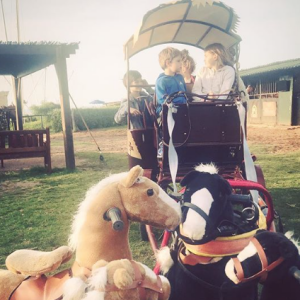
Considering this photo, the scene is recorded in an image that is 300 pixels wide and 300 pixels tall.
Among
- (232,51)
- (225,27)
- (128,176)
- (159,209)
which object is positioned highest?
(225,27)

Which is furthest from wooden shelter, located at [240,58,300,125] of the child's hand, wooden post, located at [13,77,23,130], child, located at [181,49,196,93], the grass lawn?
the child's hand

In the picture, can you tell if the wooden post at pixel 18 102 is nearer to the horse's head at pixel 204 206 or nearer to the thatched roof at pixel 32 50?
the thatched roof at pixel 32 50

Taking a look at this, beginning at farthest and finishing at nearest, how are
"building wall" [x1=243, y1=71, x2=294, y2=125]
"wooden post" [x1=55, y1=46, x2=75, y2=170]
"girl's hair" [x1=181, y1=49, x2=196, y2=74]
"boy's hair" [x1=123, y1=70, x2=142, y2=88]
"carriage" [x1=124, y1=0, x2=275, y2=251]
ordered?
"building wall" [x1=243, y1=71, x2=294, y2=125]
"wooden post" [x1=55, y1=46, x2=75, y2=170]
"girl's hair" [x1=181, y1=49, x2=196, y2=74]
"boy's hair" [x1=123, y1=70, x2=142, y2=88]
"carriage" [x1=124, y1=0, x2=275, y2=251]

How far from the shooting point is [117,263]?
156cm

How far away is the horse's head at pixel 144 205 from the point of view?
5.90ft

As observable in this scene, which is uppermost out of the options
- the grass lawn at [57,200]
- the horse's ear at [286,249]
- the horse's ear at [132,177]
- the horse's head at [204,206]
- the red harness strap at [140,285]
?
the horse's ear at [132,177]

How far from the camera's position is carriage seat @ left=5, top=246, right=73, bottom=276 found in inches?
66.7

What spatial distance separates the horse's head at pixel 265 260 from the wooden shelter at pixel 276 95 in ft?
57.6

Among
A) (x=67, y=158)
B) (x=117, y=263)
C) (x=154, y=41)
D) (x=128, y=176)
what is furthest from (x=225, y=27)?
(x=67, y=158)

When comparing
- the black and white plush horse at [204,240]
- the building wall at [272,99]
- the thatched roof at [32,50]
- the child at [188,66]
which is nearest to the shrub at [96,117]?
the building wall at [272,99]

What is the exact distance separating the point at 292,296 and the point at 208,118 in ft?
8.22

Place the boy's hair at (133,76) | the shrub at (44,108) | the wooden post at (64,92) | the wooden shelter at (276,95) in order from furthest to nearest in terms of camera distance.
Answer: the shrub at (44,108) → the wooden shelter at (276,95) → the wooden post at (64,92) → the boy's hair at (133,76)

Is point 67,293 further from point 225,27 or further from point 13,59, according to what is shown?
point 13,59

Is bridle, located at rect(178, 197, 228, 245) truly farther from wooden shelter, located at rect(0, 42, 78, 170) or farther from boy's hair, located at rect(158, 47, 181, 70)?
wooden shelter, located at rect(0, 42, 78, 170)
